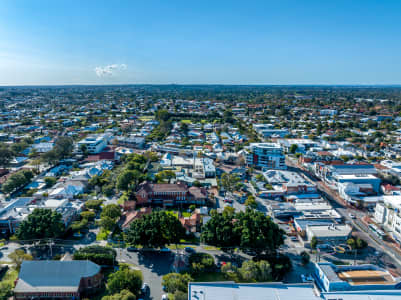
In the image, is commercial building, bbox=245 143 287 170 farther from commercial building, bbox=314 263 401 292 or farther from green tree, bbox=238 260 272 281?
green tree, bbox=238 260 272 281

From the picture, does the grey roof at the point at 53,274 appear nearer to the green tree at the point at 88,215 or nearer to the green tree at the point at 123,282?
the green tree at the point at 123,282

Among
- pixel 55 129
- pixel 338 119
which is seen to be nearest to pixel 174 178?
pixel 55 129

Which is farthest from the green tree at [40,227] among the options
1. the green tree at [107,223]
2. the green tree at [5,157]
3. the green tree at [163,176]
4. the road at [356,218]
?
the road at [356,218]

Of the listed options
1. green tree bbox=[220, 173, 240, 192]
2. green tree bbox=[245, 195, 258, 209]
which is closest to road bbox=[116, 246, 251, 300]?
green tree bbox=[245, 195, 258, 209]

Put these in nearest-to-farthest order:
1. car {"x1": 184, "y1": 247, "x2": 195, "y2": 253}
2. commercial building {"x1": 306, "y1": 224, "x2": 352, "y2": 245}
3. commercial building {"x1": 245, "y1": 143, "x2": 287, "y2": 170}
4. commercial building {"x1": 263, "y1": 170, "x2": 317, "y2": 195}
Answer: car {"x1": 184, "y1": 247, "x2": 195, "y2": 253} → commercial building {"x1": 306, "y1": 224, "x2": 352, "y2": 245} → commercial building {"x1": 263, "y1": 170, "x2": 317, "y2": 195} → commercial building {"x1": 245, "y1": 143, "x2": 287, "y2": 170}

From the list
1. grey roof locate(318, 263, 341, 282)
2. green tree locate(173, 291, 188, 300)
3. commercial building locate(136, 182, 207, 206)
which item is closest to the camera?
green tree locate(173, 291, 188, 300)

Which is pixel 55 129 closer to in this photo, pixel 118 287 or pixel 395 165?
pixel 118 287
